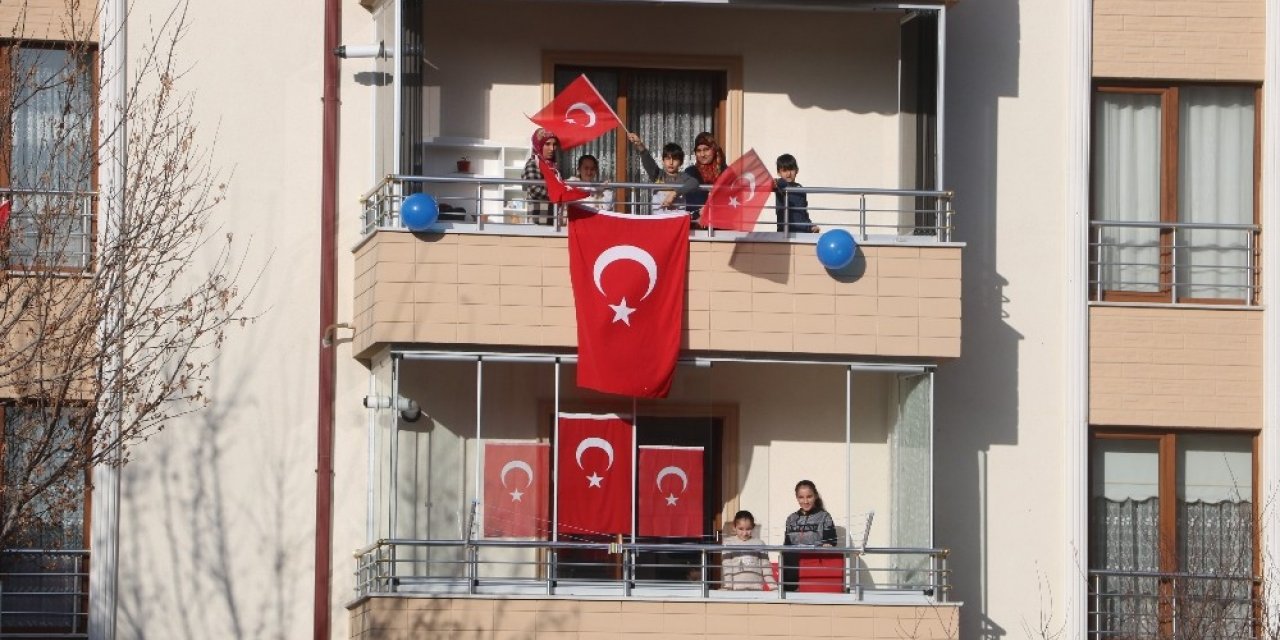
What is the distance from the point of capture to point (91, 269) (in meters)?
22.3

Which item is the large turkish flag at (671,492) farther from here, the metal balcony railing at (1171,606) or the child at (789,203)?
the metal balcony railing at (1171,606)

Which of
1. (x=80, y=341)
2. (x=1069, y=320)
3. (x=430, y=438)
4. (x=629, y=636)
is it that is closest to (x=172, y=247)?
(x=80, y=341)

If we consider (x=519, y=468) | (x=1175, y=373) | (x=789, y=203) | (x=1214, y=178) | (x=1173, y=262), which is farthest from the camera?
(x=1214, y=178)

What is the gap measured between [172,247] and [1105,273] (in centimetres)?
881

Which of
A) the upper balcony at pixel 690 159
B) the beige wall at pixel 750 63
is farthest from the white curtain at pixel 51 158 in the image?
the beige wall at pixel 750 63

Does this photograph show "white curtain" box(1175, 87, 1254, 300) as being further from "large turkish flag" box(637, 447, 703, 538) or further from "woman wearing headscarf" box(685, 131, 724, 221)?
"large turkish flag" box(637, 447, 703, 538)

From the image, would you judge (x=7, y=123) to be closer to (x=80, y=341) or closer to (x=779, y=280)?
(x=80, y=341)

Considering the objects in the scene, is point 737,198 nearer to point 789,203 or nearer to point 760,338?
point 789,203

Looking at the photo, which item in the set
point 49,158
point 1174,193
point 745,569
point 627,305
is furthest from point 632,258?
point 1174,193

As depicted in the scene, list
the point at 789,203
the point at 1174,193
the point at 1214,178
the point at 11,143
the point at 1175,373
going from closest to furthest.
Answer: the point at 11,143 < the point at 789,203 < the point at 1175,373 < the point at 1174,193 < the point at 1214,178

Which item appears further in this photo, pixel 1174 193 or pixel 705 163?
pixel 1174 193

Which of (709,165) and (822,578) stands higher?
(709,165)

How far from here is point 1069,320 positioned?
25.0 meters

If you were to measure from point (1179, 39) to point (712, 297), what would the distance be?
548 centimetres
